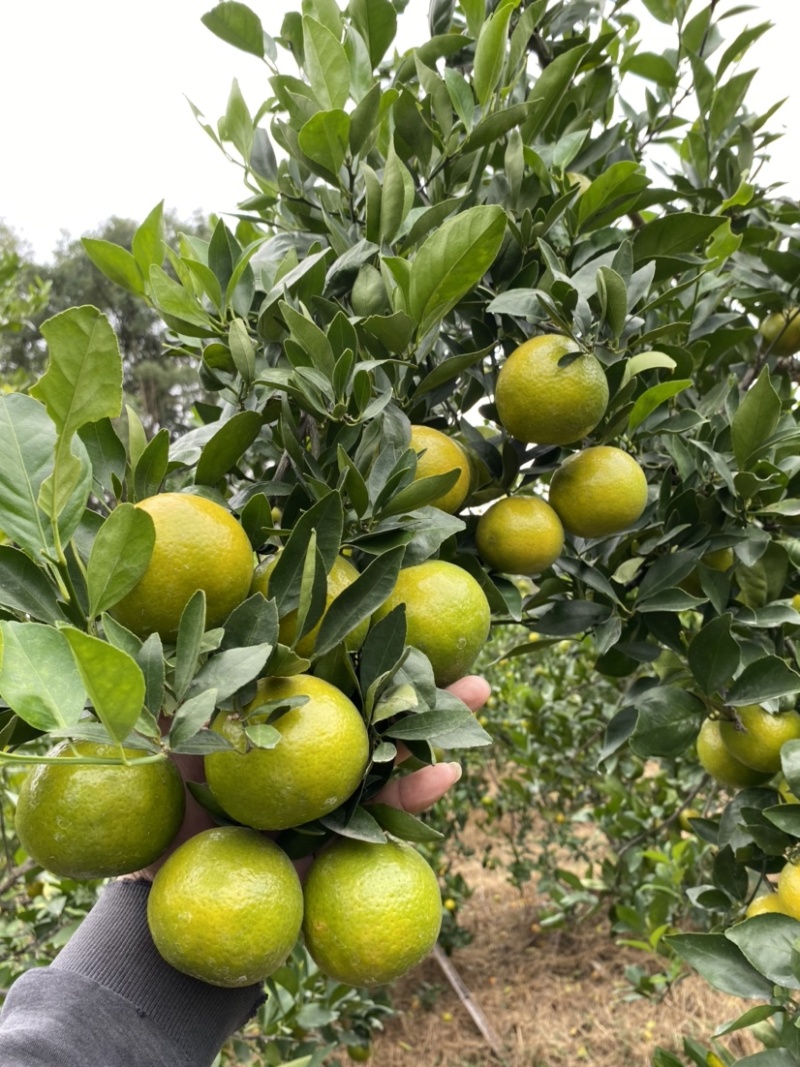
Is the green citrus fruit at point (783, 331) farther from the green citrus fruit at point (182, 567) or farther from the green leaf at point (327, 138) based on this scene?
the green citrus fruit at point (182, 567)

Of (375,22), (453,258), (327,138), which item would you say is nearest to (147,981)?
(453,258)

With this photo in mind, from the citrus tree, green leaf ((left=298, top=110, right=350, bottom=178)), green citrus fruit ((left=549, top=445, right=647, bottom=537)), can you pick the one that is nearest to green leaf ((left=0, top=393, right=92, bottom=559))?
the citrus tree

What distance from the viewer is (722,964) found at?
98cm

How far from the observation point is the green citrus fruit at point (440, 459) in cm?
96

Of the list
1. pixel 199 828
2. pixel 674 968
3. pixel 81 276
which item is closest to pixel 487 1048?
pixel 674 968

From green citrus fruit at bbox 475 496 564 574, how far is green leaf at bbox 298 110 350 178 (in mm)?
488

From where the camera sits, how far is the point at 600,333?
1032 mm

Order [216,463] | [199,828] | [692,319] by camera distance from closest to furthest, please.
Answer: [216,463], [199,828], [692,319]

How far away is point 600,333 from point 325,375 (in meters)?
0.41

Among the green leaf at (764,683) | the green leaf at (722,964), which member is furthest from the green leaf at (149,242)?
the green leaf at (722,964)

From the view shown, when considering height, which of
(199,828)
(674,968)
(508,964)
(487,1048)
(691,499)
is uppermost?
(691,499)

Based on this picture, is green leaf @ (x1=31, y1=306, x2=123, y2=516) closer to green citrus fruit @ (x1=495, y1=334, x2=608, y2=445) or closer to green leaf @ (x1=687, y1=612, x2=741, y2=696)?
green citrus fruit @ (x1=495, y1=334, x2=608, y2=445)

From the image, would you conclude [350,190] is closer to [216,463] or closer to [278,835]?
[216,463]

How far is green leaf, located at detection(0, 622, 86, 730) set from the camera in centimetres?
54
